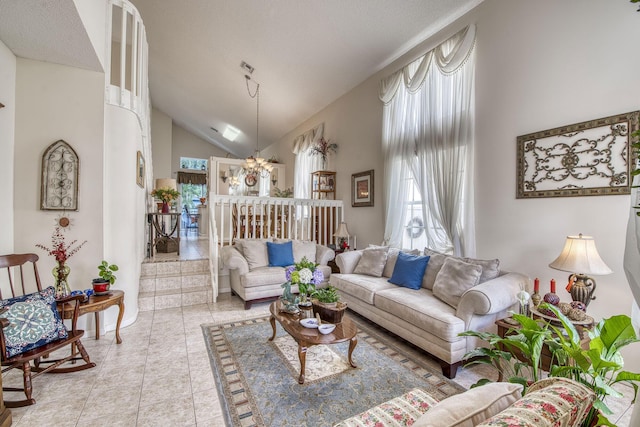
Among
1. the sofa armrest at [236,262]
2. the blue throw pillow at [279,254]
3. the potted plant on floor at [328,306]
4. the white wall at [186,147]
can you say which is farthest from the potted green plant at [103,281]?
the white wall at [186,147]

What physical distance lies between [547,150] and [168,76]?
Answer: 317 inches

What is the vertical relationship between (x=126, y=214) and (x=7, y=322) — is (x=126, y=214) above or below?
above

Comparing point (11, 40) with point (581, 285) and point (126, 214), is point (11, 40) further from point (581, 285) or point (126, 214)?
point (581, 285)

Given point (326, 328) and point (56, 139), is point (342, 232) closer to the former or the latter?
point (326, 328)

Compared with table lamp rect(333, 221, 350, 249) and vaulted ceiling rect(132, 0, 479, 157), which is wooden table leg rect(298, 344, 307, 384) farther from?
vaulted ceiling rect(132, 0, 479, 157)

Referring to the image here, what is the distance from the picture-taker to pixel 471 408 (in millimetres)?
906

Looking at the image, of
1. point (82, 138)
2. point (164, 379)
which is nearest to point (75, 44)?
Result: point (82, 138)

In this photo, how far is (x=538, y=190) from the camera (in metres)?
2.81

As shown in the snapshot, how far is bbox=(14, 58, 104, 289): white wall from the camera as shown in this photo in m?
2.98

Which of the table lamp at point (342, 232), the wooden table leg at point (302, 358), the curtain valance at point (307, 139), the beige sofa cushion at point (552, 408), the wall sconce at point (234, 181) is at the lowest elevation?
the wooden table leg at point (302, 358)

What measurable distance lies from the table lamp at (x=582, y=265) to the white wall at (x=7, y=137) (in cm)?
508

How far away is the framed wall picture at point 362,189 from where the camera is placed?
504 centimetres

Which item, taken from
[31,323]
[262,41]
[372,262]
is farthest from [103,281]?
[262,41]

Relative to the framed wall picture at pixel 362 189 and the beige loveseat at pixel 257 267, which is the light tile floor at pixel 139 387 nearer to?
the beige loveseat at pixel 257 267
